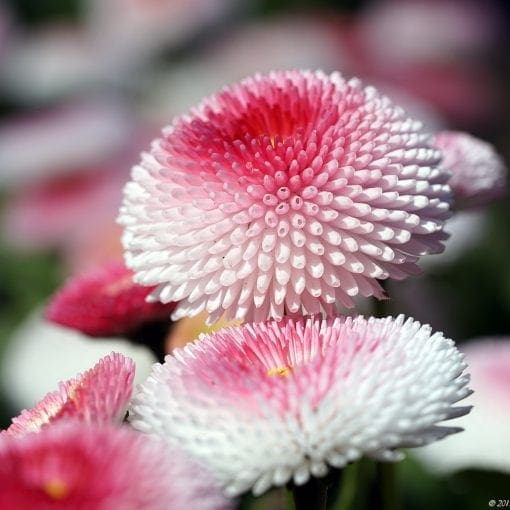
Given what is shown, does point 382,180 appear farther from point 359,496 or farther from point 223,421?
point 359,496

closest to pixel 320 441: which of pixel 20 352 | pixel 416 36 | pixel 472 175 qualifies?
pixel 472 175

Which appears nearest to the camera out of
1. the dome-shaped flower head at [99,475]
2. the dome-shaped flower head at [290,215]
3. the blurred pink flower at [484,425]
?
the dome-shaped flower head at [99,475]

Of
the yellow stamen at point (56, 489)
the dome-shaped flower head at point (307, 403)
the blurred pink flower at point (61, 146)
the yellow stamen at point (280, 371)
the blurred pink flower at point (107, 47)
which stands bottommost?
the yellow stamen at point (56, 489)

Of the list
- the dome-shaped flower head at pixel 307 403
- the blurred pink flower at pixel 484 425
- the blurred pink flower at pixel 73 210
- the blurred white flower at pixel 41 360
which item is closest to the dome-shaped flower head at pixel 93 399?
the dome-shaped flower head at pixel 307 403

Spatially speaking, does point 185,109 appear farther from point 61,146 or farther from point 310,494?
point 310,494

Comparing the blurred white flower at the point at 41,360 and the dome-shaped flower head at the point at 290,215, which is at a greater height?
the blurred white flower at the point at 41,360

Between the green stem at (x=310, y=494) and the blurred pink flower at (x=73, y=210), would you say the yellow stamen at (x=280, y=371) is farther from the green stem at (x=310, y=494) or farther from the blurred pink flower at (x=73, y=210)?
the blurred pink flower at (x=73, y=210)

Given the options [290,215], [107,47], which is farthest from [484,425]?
[107,47]
